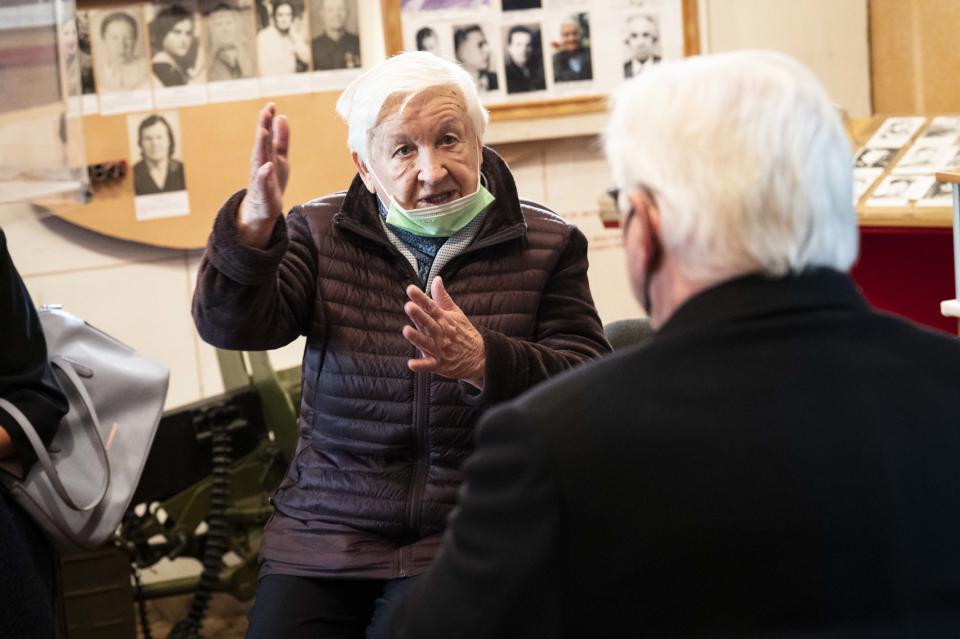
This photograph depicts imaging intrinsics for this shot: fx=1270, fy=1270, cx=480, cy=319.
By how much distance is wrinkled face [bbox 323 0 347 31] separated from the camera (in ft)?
14.1

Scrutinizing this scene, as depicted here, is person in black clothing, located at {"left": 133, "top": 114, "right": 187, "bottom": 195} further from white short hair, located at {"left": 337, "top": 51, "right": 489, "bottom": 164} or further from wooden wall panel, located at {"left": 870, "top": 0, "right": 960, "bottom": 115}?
wooden wall panel, located at {"left": 870, "top": 0, "right": 960, "bottom": 115}

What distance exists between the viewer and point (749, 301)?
126 cm

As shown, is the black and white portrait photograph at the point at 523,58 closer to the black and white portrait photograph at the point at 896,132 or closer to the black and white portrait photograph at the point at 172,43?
the black and white portrait photograph at the point at 172,43

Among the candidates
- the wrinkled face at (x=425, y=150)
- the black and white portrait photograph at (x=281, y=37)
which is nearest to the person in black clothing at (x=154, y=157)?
the black and white portrait photograph at (x=281, y=37)

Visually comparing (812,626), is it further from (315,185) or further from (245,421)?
(315,185)

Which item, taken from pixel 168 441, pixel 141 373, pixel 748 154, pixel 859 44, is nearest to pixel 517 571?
pixel 748 154

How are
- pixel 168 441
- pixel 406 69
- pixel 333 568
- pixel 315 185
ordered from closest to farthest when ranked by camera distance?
pixel 333 568, pixel 406 69, pixel 168 441, pixel 315 185

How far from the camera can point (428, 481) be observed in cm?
220

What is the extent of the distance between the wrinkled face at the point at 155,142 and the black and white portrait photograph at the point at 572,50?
136 cm

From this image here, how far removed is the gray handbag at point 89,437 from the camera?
2.50 metres

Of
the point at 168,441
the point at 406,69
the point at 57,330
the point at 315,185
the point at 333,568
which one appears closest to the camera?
the point at 333,568

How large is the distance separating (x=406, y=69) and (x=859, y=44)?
2.69m

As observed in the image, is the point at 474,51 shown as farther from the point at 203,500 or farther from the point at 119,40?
the point at 203,500

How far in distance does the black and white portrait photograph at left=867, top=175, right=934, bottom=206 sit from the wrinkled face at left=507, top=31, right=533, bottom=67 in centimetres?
149
